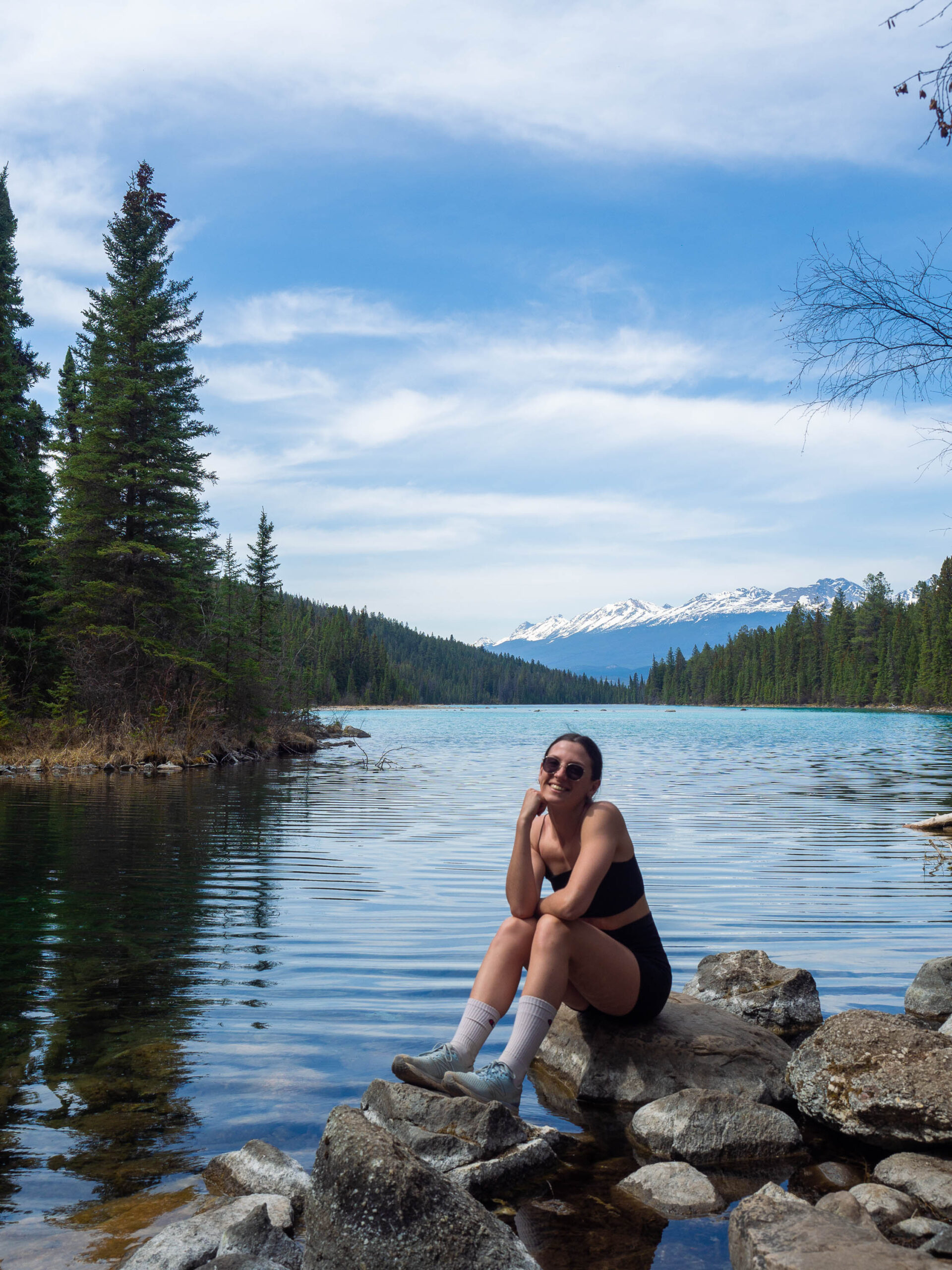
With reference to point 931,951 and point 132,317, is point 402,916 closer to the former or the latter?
point 931,951

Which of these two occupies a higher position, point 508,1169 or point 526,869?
point 526,869

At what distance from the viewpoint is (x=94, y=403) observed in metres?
30.8

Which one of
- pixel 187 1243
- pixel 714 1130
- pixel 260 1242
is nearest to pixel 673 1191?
pixel 714 1130

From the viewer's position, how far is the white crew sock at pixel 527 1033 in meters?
4.45

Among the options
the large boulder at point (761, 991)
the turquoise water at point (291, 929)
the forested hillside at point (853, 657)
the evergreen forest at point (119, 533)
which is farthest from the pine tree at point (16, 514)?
the forested hillside at point (853, 657)

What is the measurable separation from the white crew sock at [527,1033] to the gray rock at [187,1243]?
147cm

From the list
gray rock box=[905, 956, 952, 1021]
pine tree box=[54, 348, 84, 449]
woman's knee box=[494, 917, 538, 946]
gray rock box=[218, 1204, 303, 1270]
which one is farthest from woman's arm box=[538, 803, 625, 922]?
pine tree box=[54, 348, 84, 449]

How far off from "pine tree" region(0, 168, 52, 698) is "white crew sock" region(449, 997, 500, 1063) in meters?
→ 27.0

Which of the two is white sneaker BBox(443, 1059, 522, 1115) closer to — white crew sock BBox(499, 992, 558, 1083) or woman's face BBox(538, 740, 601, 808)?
white crew sock BBox(499, 992, 558, 1083)

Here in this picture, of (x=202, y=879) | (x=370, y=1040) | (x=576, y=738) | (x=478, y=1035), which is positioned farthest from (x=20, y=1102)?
(x=202, y=879)

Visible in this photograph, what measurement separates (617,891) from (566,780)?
26.5 inches

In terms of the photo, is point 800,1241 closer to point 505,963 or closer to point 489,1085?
point 489,1085

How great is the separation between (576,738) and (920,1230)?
2.57 metres

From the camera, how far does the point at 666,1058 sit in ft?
16.3
